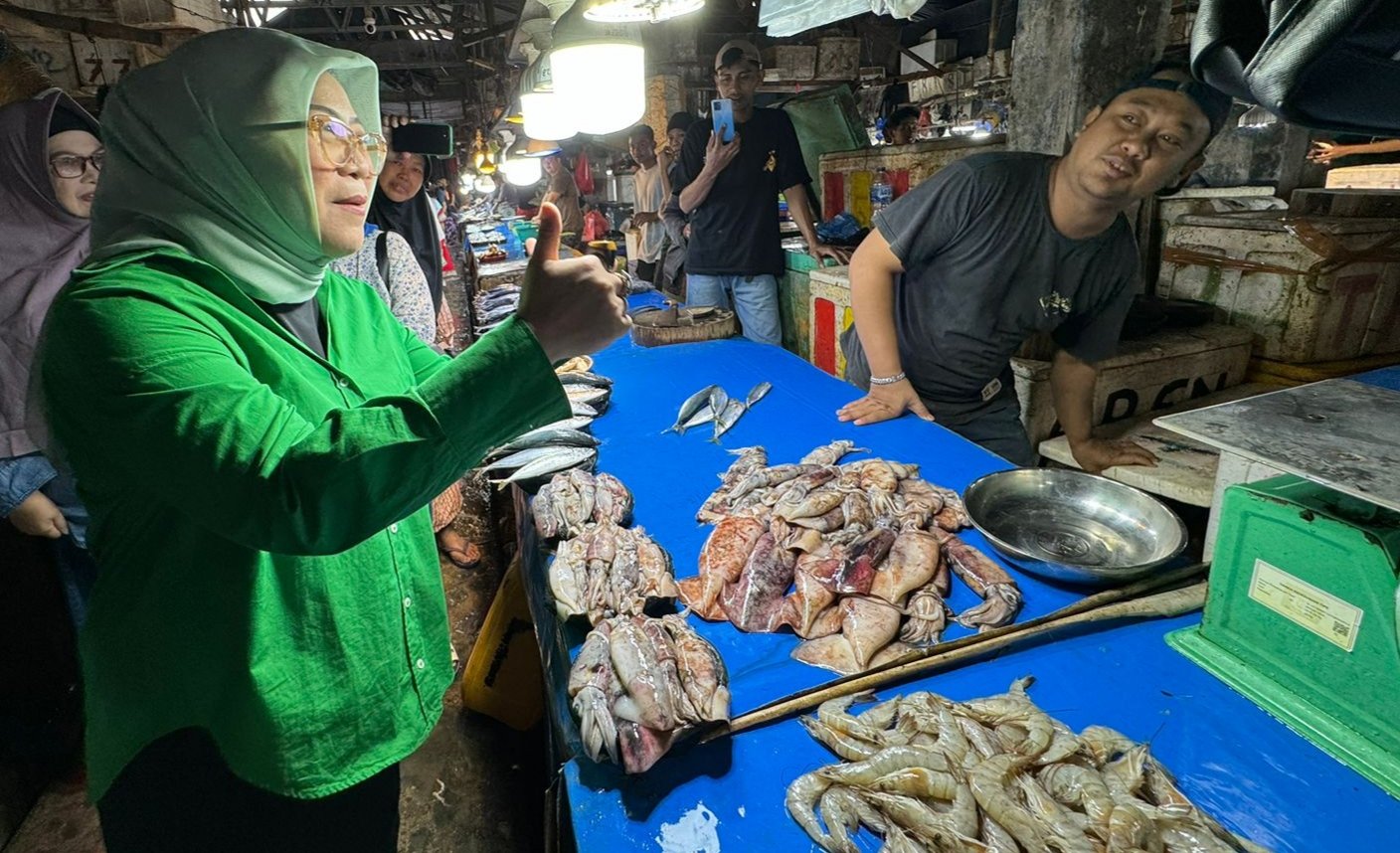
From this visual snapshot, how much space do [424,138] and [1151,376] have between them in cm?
447

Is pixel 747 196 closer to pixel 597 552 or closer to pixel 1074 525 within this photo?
pixel 1074 525

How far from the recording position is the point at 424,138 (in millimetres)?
3307

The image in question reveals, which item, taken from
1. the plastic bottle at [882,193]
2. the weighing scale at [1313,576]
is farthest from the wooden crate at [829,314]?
the weighing scale at [1313,576]

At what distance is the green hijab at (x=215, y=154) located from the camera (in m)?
1.32

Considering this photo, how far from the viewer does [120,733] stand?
4.62 feet

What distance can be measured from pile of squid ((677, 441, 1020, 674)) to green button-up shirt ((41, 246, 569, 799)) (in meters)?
0.92

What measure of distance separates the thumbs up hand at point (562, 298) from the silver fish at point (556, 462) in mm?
1729

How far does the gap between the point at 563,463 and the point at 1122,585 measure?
214cm

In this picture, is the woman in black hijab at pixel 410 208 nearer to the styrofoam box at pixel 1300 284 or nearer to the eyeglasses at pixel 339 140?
the eyeglasses at pixel 339 140

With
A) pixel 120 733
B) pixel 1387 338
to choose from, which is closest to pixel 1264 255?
pixel 1387 338

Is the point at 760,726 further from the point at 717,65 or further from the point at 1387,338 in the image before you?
the point at 717,65

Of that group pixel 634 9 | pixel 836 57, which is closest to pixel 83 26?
pixel 634 9

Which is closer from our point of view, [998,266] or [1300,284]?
[998,266]

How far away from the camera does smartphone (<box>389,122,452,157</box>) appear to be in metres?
3.28
